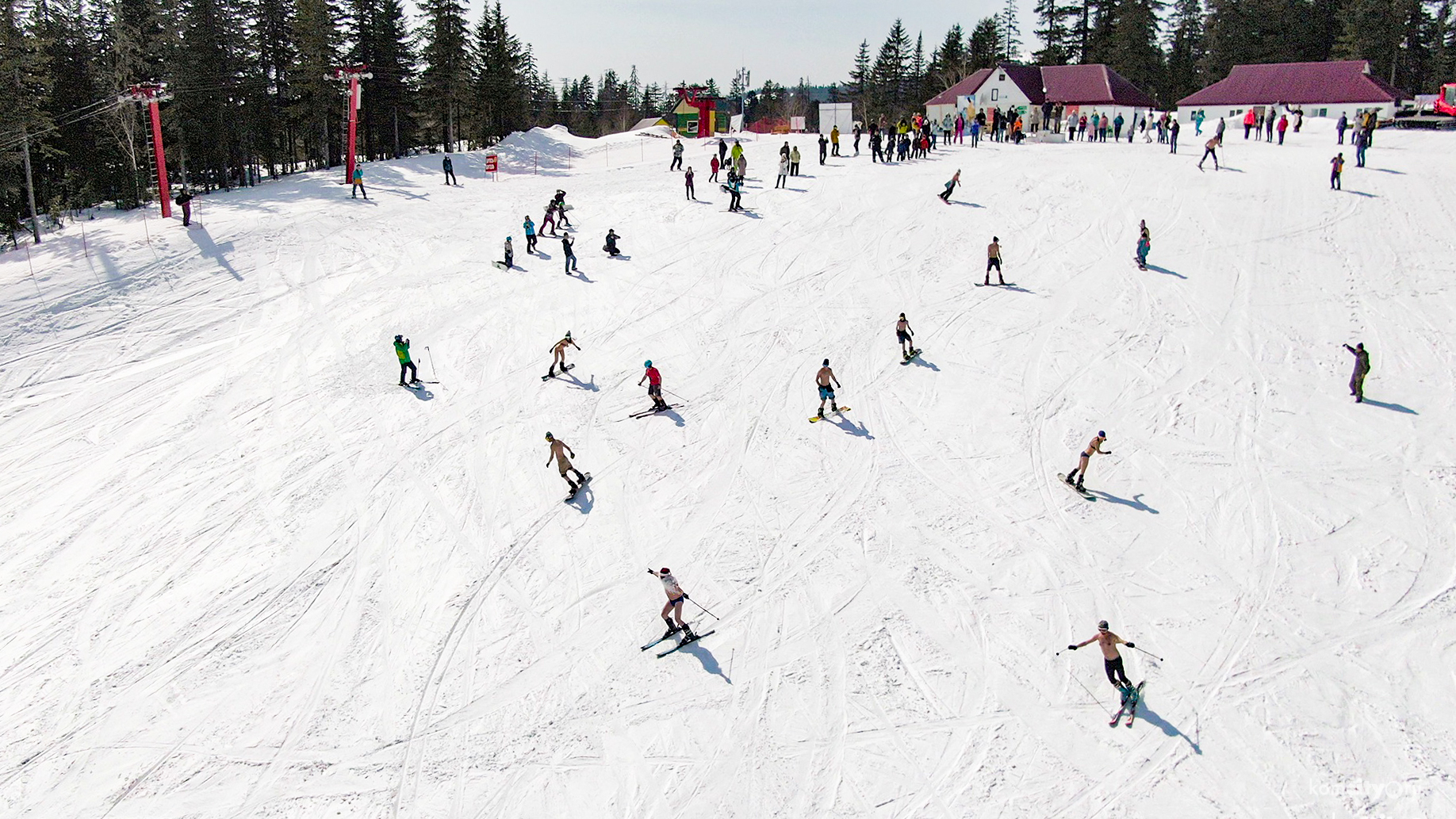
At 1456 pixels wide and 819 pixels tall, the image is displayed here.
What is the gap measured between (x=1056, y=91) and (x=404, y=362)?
48278 millimetres

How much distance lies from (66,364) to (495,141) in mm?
32778

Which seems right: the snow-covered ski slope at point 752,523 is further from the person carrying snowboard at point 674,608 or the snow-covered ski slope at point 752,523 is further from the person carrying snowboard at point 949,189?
the person carrying snowboard at point 949,189

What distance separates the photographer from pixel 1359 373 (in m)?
16.2

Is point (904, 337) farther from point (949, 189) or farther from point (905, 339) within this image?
point (949, 189)

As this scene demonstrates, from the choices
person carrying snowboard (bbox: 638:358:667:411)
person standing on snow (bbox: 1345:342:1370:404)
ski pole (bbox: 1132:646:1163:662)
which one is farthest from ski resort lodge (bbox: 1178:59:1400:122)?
ski pole (bbox: 1132:646:1163:662)

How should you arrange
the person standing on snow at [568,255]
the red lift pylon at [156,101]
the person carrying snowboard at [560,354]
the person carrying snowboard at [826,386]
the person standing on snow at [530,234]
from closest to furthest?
the person carrying snowboard at [826,386] < the person carrying snowboard at [560,354] < the person standing on snow at [568,255] < the person standing on snow at [530,234] < the red lift pylon at [156,101]

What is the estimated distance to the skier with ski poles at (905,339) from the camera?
18.3 m

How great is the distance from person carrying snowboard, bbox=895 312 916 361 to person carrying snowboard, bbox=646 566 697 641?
902 cm

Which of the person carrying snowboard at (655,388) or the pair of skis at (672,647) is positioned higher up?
the person carrying snowboard at (655,388)

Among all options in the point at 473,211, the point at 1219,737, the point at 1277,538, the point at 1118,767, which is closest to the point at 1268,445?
the point at 1277,538

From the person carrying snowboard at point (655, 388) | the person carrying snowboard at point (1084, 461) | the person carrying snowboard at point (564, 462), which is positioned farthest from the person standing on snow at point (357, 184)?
the person carrying snowboard at point (1084, 461)

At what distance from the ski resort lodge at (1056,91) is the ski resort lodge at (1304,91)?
4157 millimetres

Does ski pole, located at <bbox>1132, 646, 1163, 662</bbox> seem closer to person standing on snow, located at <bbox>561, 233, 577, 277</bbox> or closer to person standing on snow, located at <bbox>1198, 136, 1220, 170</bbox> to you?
person standing on snow, located at <bbox>561, 233, 577, 277</bbox>

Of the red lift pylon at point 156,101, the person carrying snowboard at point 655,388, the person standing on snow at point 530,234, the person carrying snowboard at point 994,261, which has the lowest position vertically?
the person carrying snowboard at point 655,388
